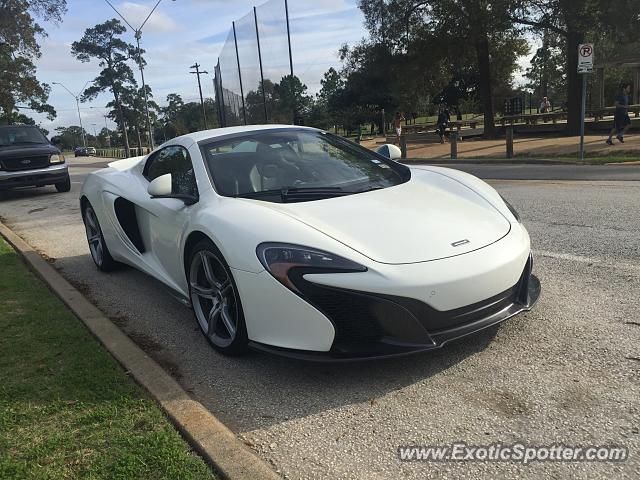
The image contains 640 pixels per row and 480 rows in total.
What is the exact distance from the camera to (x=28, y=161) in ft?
44.2

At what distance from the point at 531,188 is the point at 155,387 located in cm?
795

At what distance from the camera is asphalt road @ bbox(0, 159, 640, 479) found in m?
2.34

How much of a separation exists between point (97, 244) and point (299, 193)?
10.3ft

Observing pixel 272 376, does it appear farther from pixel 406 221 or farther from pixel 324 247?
pixel 406 221

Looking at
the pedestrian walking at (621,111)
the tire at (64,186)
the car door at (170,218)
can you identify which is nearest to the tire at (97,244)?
the car door at (170,218)

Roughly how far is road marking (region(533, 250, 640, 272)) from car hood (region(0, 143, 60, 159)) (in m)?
12.4

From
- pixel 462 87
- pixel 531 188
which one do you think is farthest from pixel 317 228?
pixel 462 87

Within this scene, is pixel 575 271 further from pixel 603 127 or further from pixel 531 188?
pixel 603 127

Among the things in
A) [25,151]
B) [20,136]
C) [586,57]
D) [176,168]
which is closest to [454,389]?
[176,168]

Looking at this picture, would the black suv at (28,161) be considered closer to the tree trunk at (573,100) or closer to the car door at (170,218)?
the car door at (170,218)

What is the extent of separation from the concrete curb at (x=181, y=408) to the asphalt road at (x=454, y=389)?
0.12m

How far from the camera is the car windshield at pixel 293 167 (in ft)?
12.0

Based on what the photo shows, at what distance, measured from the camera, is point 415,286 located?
8.82ft

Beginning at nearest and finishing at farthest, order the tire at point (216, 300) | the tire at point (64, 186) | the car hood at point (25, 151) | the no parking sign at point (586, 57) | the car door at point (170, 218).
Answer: the tire at point (216, 300), the car door at point (170, 218), the car hood at point (25, 151), the no parking sign at point (586, 57), the tire at point (64, 186)
